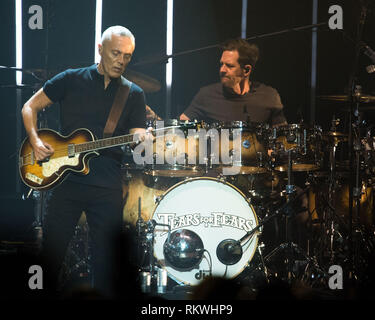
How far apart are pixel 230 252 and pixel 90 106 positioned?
2.01 meters

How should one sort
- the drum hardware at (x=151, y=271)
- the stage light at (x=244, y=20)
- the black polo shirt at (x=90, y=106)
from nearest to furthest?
the black polo shirt at (x=90, y=106)
the drum hardware at (x=151, y=271)
the stage light at (x=244, y=20)

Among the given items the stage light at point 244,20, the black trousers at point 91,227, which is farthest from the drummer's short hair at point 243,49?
the black trousers at point 91,227

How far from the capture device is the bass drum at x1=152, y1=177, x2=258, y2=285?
5113mm

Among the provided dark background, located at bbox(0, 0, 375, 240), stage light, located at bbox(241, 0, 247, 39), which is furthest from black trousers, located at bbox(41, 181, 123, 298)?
stage light, located at bbox(241, 0, 247, 39)

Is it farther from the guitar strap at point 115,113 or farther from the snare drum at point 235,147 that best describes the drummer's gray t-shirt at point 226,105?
the guitar strap at point 115,113

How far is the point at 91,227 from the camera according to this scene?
4168 millimetres

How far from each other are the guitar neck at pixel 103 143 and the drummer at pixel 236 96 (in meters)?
1.57

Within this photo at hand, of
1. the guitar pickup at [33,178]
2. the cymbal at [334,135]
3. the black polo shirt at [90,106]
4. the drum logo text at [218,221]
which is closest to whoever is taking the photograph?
the black polo shirt at [90,106]

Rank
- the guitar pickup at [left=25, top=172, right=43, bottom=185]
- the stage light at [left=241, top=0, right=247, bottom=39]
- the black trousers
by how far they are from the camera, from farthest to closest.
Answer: the stage light at [left=241, top=0, right=247, bottom=39] < the guitar pickup at [left=25, top=172, right=43, bottom=185] < the black trousers

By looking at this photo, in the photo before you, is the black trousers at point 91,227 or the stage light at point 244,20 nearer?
the black trousers at point 91,227

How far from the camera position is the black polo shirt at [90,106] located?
4.29 m

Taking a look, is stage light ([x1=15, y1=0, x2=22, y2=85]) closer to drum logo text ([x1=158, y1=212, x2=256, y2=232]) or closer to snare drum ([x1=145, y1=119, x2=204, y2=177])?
snare drum ([x1=145, y1=119, x2=204, y2=177])

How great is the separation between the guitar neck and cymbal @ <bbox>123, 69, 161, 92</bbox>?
1.14 m

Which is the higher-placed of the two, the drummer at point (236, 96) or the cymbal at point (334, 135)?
the drummer at point (236, 96)
